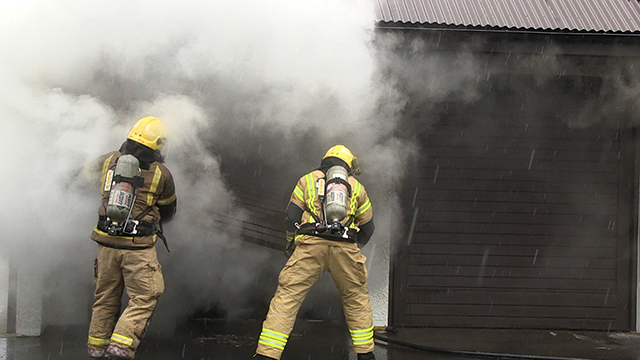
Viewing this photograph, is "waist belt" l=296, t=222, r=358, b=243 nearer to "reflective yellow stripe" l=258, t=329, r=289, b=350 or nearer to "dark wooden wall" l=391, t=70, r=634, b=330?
"reflective yellow stripe" l=258, t=329, r=289, b=350

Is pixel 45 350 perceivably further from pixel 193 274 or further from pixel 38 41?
pixel 38 41

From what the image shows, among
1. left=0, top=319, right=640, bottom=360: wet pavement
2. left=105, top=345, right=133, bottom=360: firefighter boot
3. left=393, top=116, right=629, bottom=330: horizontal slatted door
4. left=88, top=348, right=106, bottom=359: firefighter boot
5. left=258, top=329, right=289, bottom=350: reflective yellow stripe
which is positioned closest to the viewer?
left=105, top=345, right=133, bottom=360: firefighter boot

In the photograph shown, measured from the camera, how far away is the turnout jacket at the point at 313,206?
4.52 metres

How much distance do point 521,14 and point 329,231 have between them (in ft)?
9.76

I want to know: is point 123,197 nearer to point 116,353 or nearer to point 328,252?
point 116,353

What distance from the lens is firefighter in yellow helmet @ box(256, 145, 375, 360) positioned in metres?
4.41

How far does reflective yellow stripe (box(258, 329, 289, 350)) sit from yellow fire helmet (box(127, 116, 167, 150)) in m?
1.54

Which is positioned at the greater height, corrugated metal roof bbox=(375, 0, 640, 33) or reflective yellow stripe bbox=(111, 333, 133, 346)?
corrugated metal roof bbox=(375, 0, 640, 33)

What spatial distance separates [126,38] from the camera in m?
4.77

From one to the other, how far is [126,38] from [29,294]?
250 centimetres

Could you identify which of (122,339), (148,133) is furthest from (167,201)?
(122,339)

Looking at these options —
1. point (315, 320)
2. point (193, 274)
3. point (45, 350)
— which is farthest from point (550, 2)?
point (45, 350)

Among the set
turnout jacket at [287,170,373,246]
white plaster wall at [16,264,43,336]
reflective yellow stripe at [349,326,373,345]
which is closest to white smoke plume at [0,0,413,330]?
white plaster wall at [16,264,43,336]

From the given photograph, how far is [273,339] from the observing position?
14.0ft
